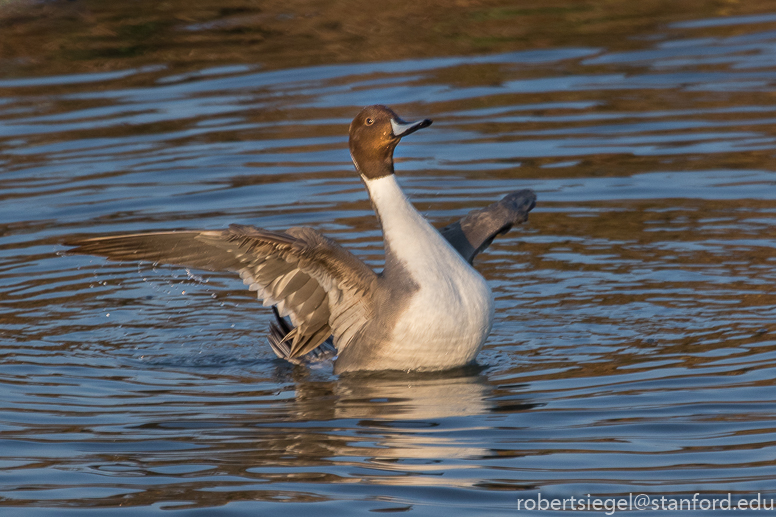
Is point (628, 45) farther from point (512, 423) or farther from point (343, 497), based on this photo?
point (343, 497)

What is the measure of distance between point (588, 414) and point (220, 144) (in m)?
6.77

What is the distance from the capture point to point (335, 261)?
5.97 meters

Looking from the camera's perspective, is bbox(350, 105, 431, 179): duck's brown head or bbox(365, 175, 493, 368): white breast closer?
bbox(365, 175, 493, 368): white breast

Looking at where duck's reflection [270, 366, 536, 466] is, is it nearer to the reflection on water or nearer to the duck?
the reflection on water

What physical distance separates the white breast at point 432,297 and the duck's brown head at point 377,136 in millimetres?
105

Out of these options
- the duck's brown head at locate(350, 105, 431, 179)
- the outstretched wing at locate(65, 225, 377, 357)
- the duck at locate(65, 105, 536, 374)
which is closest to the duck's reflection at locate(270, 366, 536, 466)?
the duck at locate(65, 105, 536, 374)

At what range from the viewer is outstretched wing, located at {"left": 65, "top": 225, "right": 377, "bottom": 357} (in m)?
5.83

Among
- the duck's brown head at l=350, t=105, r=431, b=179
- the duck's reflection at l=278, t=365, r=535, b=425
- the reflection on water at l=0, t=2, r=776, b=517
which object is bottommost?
the duck's reflection at l=278, t=365, r=535, b=425

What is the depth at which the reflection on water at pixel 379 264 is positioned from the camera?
4898 millimetres

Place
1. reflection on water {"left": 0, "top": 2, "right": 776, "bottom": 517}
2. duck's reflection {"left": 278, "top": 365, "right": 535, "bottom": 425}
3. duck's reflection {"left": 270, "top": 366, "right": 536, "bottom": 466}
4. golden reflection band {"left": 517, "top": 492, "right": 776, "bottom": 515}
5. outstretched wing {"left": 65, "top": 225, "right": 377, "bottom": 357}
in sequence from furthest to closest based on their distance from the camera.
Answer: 1. outstretched wing {"left": 65, "top": 225, "right": 377, "bottom": 357}
2. duck's reflection {"left": 278, "top": 365, "right": 535, "bottom": 425}
3. duck's reflection {"left": 270, "top": 366, "right": 536, "bottom": 466}
4. reflection on water {"left": 0, "top": 2, "right": 776, "bottom": 517}
5. golden reflection band {"left": 517, "top": 492, "right": 776, "bottom": 515}

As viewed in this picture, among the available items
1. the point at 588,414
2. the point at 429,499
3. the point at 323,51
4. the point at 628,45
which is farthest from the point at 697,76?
the point at 429,499

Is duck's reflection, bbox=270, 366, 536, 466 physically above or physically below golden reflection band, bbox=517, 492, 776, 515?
below

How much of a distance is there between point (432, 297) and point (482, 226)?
1086 millimetres

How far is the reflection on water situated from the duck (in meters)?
0.20
